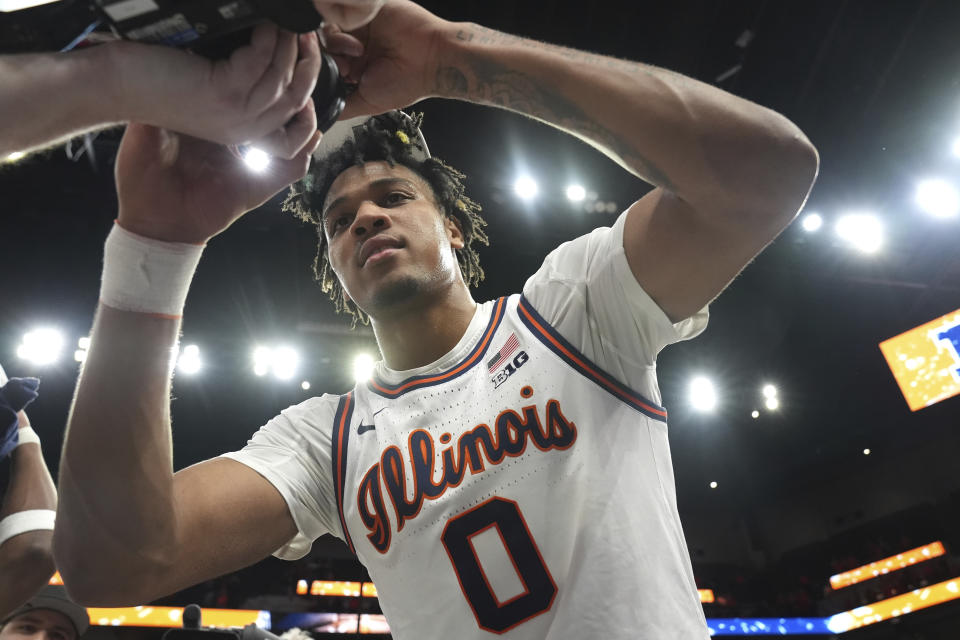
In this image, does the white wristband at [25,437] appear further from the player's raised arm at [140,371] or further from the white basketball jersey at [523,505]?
the white basketball jersey at [523,505]

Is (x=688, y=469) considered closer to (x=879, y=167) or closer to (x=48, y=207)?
(x=879, y=167)

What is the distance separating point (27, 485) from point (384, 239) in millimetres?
1178

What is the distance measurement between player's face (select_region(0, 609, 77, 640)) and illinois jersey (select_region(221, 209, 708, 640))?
6.37 feet

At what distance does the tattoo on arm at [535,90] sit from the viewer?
1.15 metres

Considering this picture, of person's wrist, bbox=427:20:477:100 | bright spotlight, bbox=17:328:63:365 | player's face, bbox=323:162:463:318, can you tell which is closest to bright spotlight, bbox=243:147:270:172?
person's wrist, bbox=427:20:477:100

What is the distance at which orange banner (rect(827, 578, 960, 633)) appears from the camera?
42.5 feet

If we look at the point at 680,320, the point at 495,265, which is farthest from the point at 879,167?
the point at 680,320

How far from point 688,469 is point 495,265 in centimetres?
941

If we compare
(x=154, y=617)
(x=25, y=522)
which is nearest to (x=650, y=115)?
(x=25, y=522)

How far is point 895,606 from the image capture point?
13492mm

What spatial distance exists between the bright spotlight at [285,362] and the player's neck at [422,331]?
8541 mm

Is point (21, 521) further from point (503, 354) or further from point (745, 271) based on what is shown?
point (745, 271)

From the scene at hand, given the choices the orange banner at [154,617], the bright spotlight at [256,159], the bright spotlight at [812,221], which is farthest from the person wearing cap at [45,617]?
the bright spotlight at [812,221]

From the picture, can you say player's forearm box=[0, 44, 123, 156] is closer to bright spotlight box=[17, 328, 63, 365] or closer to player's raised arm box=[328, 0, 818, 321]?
player's raised arm box=[328, 0, 818, 321]
